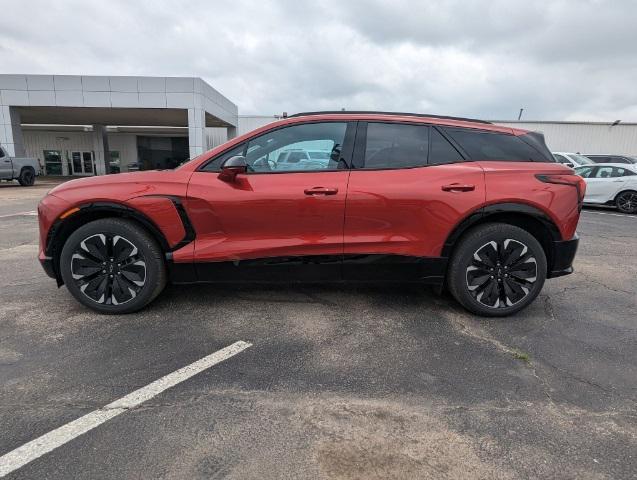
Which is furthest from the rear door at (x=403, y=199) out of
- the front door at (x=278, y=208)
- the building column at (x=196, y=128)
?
the building column at (x=196, y=128)

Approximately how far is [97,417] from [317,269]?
1941mm

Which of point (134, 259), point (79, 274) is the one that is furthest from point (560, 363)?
point (79, 274)

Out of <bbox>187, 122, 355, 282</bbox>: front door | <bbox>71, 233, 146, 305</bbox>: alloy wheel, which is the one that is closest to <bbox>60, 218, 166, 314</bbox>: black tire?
<bbox>71, 233, 146, 305</bbox>: alloy wheel

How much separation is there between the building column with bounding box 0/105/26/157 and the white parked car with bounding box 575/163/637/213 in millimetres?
25120

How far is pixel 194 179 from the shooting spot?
3.53 m

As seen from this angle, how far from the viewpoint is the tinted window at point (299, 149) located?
3.60 m

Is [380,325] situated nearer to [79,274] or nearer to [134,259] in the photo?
[134,259]

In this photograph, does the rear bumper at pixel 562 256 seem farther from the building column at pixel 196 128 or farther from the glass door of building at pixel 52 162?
the glass door of building at pixel 52 162

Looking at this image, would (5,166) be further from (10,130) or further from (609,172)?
(609,172)

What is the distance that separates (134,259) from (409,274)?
2.39 metres

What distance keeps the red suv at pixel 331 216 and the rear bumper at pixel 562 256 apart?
0.01 metres

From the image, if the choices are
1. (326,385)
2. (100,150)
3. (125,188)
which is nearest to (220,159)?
(125,188)

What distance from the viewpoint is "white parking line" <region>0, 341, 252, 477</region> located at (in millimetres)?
1993

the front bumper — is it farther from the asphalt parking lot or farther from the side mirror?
the side mirror
